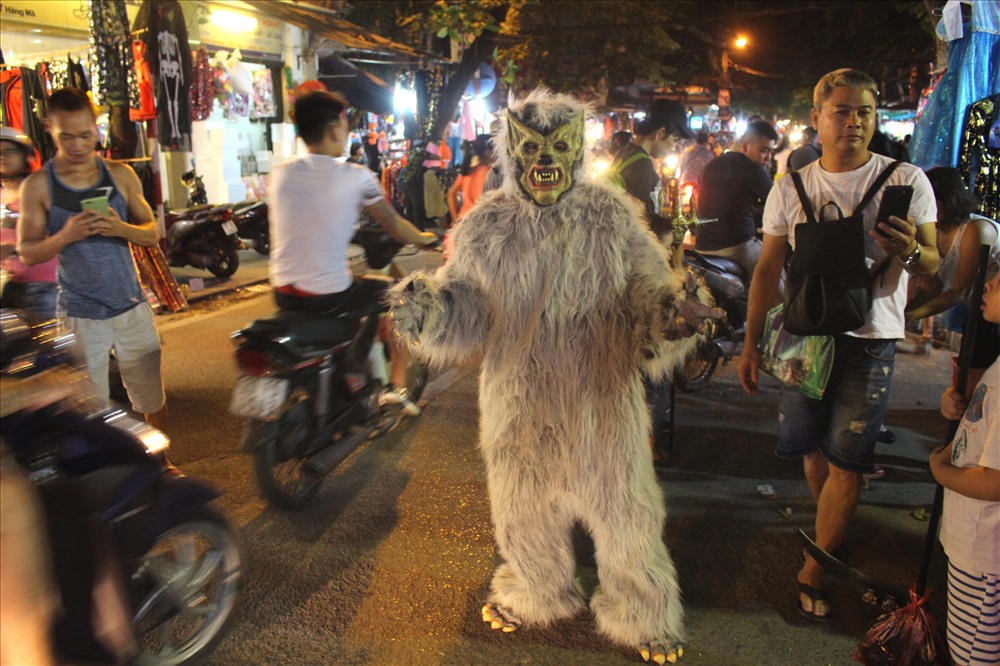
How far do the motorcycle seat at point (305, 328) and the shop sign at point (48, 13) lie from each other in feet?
26.9

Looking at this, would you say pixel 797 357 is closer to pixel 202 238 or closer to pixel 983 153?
pixel 983 153

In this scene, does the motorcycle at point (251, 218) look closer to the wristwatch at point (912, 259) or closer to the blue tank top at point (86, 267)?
the blue tank top at point (86, 267)

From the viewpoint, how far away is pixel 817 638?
2.93m

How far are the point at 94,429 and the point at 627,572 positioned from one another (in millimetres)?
2003

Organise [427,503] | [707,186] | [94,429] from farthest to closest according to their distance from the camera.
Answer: [707,186], [427,503], [94,429]

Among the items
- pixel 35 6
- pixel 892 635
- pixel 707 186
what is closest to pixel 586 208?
pixel 892 635

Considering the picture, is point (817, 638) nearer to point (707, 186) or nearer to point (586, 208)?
point (586, 208)

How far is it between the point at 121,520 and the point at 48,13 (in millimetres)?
11158

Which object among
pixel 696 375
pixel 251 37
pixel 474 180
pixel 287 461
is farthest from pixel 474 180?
pixel 251 37

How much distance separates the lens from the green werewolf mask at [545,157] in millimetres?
2648

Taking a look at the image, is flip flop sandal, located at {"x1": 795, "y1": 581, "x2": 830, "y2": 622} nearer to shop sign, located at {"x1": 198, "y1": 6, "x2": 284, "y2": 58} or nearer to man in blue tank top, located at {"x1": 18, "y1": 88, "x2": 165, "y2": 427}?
man in blue tank top, located at {"x1": 18, "y1": 88, "x2": 165, "y2": 427}

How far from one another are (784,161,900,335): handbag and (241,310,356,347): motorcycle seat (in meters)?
2.44

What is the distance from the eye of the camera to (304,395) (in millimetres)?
3924

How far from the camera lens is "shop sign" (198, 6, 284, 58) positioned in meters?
13.6
